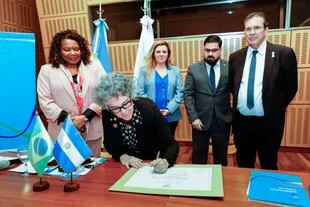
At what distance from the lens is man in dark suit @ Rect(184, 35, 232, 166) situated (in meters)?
2.41

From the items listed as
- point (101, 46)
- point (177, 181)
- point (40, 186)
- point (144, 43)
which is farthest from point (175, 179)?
point (101, 46)

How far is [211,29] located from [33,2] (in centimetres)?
333

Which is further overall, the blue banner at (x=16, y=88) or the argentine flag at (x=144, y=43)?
the argentine flag at (x=144, y=43)

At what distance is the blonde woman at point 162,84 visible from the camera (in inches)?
103

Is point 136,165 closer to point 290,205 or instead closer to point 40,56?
point 290,205

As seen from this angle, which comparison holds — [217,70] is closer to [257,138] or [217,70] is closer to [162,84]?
[162,84]

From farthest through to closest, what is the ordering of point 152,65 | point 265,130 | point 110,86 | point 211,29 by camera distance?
point 211,29, point 152,65, point 265,130, point 110,86

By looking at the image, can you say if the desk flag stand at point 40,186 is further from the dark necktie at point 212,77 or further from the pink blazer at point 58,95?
the dark necktie at point 212,77

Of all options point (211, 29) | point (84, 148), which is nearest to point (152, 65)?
point (84, 148)

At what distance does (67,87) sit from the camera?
2.11m

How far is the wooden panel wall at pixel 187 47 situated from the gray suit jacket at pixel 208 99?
1.65 m

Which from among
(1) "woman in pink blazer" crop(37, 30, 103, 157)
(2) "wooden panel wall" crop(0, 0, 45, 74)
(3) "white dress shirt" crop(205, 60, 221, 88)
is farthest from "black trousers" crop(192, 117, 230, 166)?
(2) "wooden panel wall" crop(0, 0, 45, 74)

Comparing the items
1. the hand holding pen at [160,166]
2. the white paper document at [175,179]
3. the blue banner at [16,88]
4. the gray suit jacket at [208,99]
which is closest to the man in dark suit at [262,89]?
the gray suit jacket at [208,99]

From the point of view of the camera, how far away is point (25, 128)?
7.52ft
